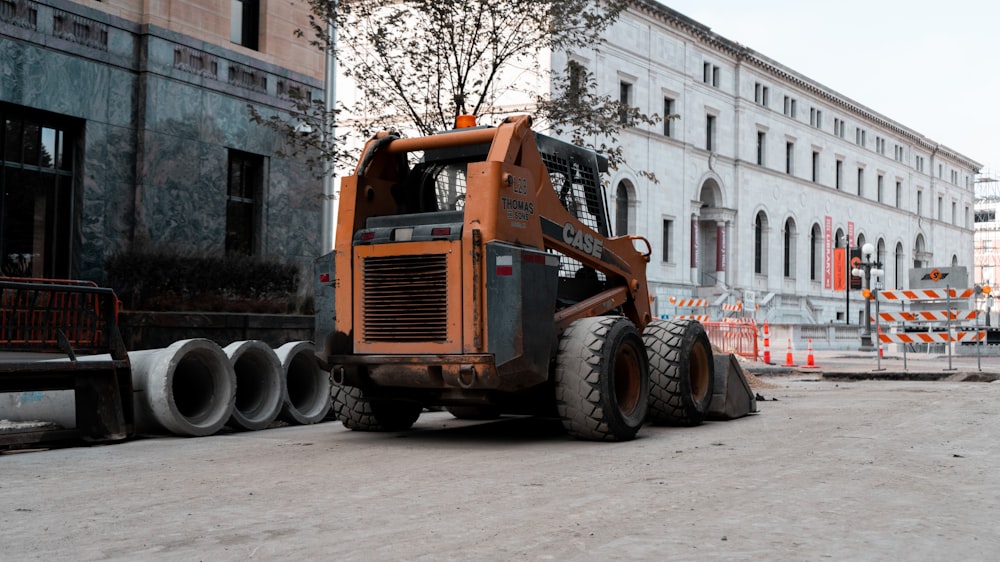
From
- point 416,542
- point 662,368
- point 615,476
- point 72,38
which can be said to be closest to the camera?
point 416,542

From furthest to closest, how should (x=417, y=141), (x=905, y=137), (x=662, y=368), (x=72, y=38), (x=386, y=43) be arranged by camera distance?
(x=905, y=137) → (x=386, y=43) → (x=72, y=38) → (x=662, y=368) → (x=417, y=141)

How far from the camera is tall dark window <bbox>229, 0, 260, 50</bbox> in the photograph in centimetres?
1869

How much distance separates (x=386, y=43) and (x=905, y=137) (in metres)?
77.5

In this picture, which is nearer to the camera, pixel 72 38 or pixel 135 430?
pixel 135 430

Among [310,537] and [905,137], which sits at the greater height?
[905,137]

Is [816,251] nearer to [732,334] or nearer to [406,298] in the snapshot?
[732,334]

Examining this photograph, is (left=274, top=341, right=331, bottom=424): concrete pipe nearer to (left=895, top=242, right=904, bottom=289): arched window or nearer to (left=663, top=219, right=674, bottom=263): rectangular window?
(left=663, top=219, right=674, bottom=263): rectangular window

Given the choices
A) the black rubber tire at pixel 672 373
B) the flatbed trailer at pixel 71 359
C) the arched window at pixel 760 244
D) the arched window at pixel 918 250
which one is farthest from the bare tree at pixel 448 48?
the arched window at pixel 918 250

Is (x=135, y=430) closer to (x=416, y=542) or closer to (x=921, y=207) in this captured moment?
(x=416, y=542)

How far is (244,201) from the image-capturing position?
61.6ft

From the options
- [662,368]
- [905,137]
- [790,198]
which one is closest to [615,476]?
[662,368]

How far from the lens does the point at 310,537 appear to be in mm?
5480

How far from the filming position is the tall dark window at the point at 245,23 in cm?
1869

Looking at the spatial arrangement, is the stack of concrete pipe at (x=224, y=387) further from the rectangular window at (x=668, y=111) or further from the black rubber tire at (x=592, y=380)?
the rectangular window at (x=668, y=111)
